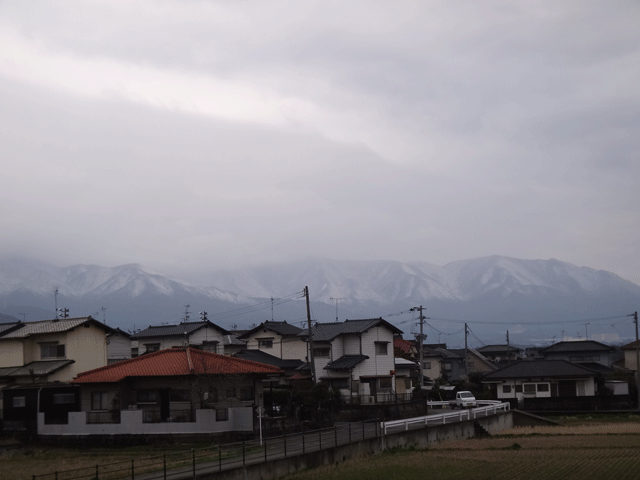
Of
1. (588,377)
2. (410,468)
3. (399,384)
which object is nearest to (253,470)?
(410,468)

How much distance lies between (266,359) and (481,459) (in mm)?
32584

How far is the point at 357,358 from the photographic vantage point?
54.3 meters

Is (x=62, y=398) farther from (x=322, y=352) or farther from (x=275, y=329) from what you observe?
(x=275, y=329)

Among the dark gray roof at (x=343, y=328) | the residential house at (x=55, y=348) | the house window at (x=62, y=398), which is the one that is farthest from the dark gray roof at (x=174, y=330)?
the house window at (x=62, y=398)

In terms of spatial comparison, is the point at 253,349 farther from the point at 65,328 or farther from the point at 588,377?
the point at 588,377

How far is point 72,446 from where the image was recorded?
111 feet

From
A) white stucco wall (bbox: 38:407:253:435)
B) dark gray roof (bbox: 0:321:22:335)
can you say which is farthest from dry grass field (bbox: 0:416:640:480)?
dark gray roof (bbox: 0:321:22:335)

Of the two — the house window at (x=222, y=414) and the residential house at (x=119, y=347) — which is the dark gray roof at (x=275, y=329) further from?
the house window at (x=222, y=414)

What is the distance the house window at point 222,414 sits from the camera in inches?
1294

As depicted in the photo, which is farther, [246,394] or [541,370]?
[541,370]

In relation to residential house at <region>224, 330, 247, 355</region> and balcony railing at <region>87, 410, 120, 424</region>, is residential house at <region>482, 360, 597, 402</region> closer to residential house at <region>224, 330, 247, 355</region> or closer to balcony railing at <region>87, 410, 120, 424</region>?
residential house at <region>224, 330, 247, 355</region>

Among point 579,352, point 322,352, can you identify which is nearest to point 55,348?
point 322,352

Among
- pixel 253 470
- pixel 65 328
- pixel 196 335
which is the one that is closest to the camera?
pixel 253 470

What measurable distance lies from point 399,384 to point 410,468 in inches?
1287
